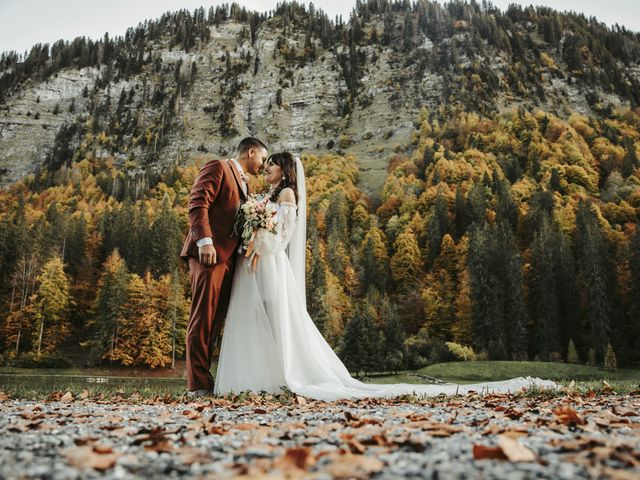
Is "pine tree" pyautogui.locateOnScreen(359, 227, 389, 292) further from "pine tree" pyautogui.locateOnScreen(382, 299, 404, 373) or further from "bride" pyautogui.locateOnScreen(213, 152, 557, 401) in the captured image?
"bride" pyautogui.locateOnScreen(213, 152, 557, 401)

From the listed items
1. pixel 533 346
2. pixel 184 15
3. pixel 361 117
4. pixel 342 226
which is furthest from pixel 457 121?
pixel 184 15

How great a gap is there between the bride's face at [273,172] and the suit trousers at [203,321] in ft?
4.95

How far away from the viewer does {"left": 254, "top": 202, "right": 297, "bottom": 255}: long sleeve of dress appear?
680 cm

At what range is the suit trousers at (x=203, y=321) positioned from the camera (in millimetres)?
6270

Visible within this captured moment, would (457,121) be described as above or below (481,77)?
below

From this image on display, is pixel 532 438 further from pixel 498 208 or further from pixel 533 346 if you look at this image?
pixel 498 208

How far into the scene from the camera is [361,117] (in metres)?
120

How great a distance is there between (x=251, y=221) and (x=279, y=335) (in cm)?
165

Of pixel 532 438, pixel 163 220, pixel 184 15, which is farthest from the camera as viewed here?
pixel 184 15

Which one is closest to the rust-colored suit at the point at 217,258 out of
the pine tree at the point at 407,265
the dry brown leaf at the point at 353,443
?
the dry brown leaf at the point at 353,443

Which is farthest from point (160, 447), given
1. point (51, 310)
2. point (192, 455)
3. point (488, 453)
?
point (51, 310)

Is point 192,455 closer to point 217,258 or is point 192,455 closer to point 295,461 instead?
A: point 295,461

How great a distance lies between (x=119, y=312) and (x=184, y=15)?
146 m

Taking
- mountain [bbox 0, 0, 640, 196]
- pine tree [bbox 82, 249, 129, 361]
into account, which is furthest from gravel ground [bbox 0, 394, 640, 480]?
mountain [bbox 0, 0, 640, 196]
